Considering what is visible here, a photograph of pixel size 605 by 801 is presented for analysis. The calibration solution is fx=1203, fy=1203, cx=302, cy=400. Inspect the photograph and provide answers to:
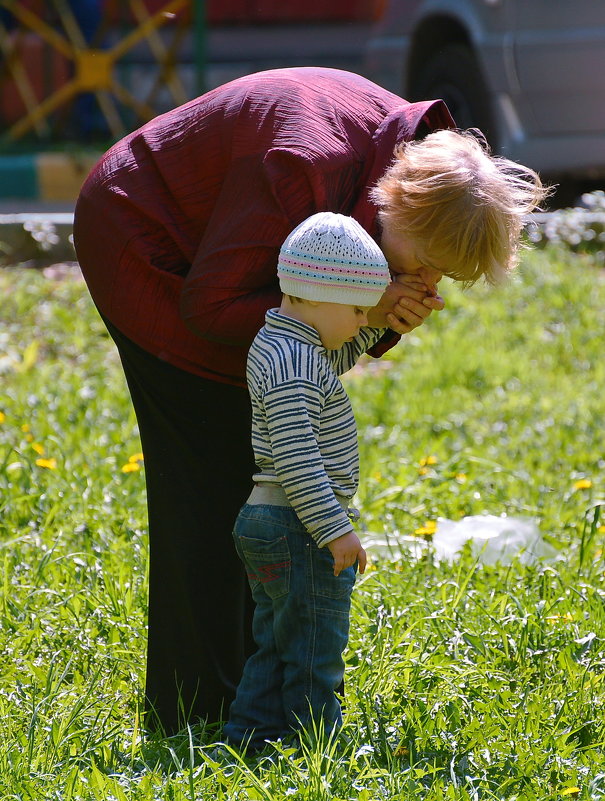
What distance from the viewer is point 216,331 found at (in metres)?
2.20

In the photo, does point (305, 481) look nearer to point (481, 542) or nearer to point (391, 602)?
point (391, 602)

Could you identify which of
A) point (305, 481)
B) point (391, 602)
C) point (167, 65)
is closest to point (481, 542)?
point (391, 602)

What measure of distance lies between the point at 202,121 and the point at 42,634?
1265 mm

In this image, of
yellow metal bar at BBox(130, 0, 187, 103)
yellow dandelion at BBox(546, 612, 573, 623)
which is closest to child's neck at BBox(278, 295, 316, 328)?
yellow dandelion at BBox(546, 612, 573, 623)

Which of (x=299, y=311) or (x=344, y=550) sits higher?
(x=299, y=311)

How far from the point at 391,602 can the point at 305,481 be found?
35.5 inches

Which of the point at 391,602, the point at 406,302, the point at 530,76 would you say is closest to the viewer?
the point at 406,302

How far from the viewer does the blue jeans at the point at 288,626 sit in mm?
2236

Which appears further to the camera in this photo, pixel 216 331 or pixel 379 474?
pixel 379 474

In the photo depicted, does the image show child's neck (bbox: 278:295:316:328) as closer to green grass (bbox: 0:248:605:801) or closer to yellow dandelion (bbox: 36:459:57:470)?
green grass (bbox: 0:248:605:801)

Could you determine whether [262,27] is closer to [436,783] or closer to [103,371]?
[103,371]

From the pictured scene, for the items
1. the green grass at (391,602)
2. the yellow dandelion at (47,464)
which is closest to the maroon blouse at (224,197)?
the green grass at (391,602)

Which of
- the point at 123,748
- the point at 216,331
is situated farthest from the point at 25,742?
the point at 216,331

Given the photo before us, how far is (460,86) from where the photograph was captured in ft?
21.8
